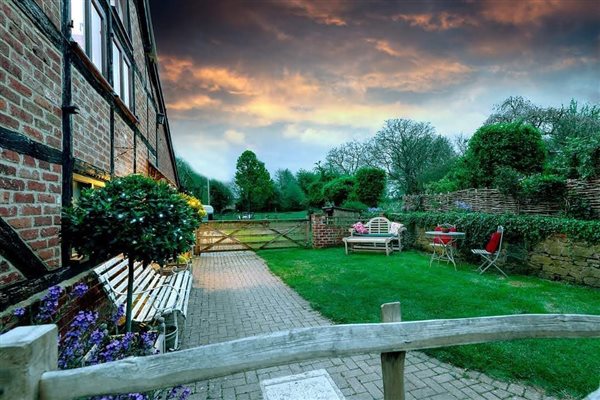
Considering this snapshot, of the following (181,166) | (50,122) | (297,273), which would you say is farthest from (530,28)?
(181,166)

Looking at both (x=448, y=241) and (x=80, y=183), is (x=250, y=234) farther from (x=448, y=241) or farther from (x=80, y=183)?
(x=80, y=183)

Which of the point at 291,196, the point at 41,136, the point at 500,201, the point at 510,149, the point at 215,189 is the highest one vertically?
the point at 215,189

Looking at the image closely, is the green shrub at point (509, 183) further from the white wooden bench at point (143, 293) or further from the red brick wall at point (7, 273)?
the red brick wall at point (7, 273)

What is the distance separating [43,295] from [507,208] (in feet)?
29.9

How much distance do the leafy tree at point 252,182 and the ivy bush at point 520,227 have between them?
2442 cm

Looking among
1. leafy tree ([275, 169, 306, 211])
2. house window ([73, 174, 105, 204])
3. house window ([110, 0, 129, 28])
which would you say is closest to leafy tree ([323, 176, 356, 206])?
leafy tree ([275, 169, 306, 211])

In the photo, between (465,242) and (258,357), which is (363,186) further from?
(258,357)

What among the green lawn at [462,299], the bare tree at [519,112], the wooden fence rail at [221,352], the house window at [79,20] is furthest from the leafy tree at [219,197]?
the wooden fence rail at [221,352]

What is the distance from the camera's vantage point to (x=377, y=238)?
9609 mm

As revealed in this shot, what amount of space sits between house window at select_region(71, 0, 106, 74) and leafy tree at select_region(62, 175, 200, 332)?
192cm

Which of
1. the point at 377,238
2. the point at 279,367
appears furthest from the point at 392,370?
the point at 377,238

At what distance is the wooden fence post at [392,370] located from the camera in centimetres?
153

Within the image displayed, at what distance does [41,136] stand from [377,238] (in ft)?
29.1

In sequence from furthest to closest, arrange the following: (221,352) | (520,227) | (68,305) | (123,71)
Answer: (520,227) < (123,71) < (68,305) < (221,352)
